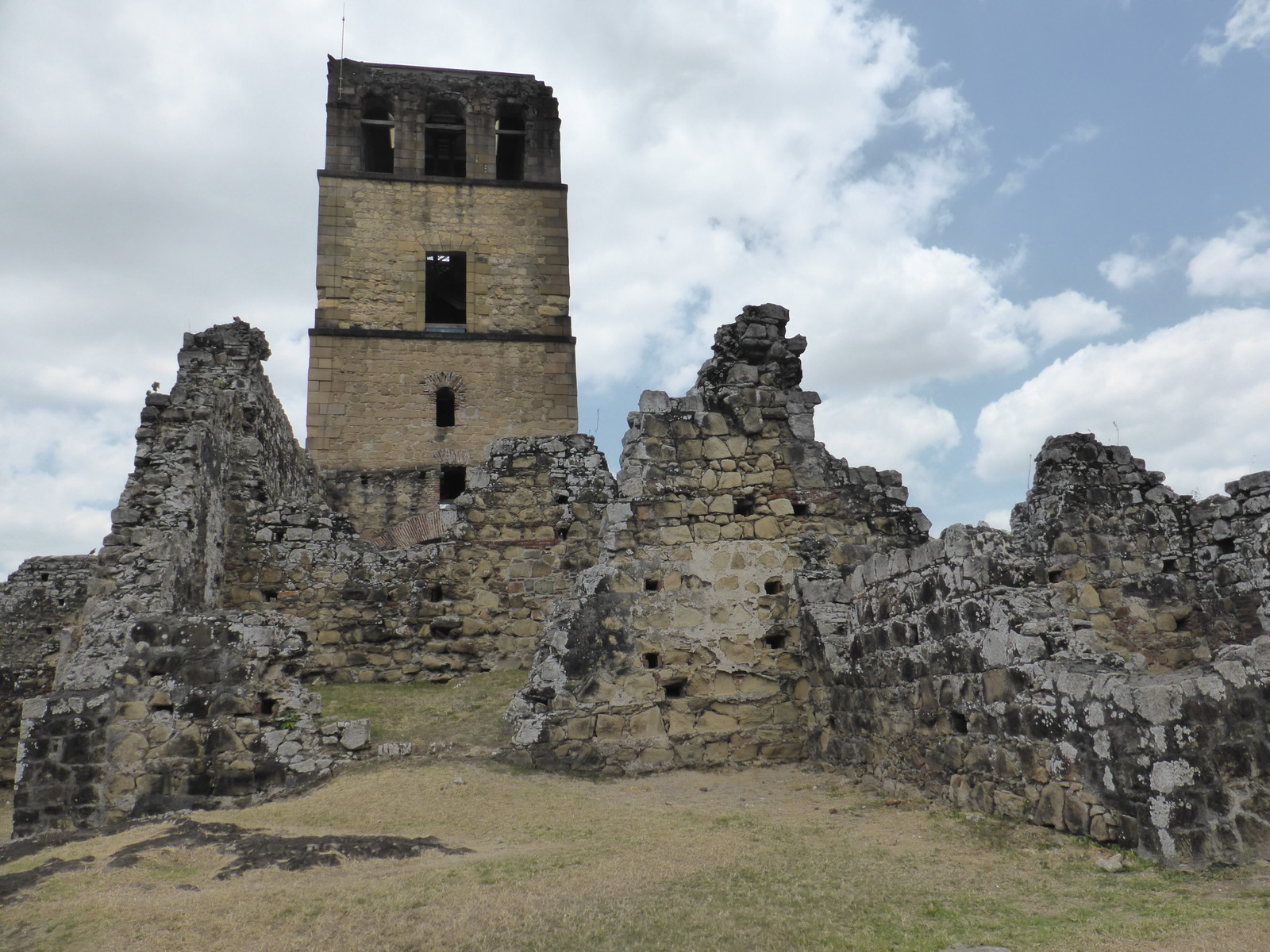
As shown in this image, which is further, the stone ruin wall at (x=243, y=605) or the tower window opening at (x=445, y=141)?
the tower window opening at (x=445, y=141)

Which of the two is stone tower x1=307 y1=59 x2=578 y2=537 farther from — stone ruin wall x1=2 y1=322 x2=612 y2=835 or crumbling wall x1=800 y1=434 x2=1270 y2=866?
crumbling wall x1=800 y1=434 x2=1270 y2=866

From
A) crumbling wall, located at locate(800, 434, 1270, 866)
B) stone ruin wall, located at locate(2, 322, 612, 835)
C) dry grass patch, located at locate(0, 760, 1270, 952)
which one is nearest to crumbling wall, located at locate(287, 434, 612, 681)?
stone ruin wall, located at locate(2, 322, 612, 835)

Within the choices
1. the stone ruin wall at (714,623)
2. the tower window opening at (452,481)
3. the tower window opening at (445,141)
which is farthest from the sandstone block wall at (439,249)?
the stone ruin wall at (714,623)

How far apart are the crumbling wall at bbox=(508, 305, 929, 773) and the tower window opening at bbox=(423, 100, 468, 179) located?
55.3ft

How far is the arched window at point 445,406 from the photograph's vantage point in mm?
19703

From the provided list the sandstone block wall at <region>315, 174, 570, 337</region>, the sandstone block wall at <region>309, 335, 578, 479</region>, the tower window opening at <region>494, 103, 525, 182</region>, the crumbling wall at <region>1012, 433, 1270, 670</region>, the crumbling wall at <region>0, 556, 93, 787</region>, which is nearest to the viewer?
the crumbling wall at <region>1012, 433, 1270, 670</region>

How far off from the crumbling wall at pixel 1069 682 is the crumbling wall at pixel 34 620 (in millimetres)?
11587

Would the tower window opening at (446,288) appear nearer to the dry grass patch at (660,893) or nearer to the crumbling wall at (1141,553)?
the crumbling wall at (1141,553)

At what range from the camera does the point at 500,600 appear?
1020cm

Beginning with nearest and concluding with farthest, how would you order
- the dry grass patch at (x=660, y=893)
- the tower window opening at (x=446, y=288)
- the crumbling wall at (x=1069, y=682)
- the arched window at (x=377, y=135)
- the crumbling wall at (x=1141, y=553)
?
the dry grass patch at (x=660, y=893) → the crumbling wall at (x=1069, y=682) → the crumbling wall at (x=1141, y=553) → the tower window opening at (x=446, y=288) → the arched window at (x=377, y=135)

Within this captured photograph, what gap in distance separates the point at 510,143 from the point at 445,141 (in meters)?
1.74

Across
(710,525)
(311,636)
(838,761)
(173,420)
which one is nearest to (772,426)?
(710,525)

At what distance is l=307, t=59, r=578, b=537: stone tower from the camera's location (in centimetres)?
1888

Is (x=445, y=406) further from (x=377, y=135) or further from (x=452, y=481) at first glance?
(x=377, y=135)
